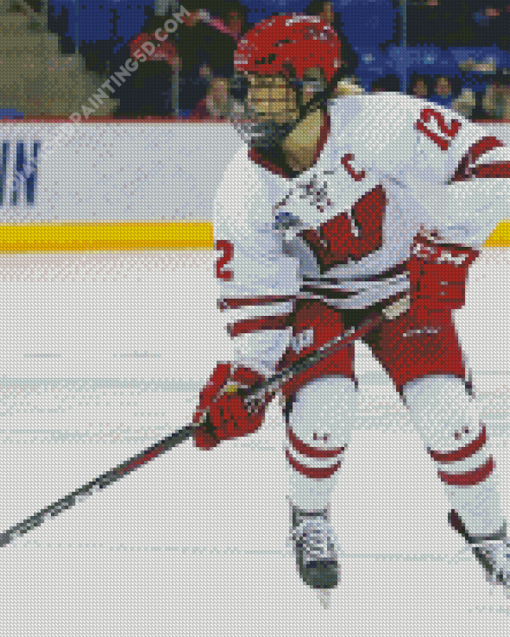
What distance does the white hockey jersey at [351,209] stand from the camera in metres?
2.04

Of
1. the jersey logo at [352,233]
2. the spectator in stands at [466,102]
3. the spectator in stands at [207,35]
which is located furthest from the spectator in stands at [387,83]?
the jersey logo at [352,233]

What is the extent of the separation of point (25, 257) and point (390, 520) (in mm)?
4631

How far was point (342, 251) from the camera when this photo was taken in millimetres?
2098

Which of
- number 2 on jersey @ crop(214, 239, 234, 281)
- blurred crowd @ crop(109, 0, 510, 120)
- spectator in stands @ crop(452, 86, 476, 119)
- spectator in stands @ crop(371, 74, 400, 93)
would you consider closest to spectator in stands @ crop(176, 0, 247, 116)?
blurred crowd @ crop(109, 0, 510, 120)

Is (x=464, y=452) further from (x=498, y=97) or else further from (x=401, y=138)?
(x=498, y=97)

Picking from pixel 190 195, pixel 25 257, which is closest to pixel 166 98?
pixel 190 195

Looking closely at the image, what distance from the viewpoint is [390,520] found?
2.51 metres

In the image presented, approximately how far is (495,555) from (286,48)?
0.99 metres

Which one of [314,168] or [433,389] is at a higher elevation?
[314,168]

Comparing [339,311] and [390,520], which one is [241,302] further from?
[390,520]

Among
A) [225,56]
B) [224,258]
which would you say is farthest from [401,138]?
[225,56]

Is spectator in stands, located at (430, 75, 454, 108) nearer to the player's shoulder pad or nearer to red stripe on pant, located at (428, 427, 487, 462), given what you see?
the player's shoulder pad

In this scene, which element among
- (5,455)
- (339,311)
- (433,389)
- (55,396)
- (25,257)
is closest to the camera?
(433,389)

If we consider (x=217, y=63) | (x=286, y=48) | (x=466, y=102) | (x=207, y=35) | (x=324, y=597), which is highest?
(x=286, y=48)
